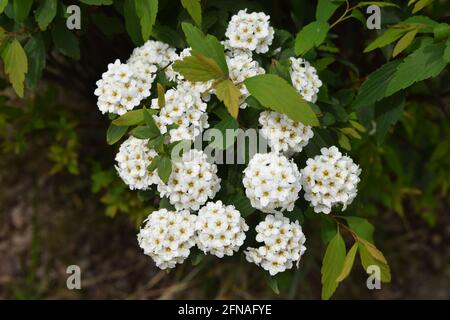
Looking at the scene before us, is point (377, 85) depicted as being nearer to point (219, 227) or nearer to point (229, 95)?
point (229, 95)

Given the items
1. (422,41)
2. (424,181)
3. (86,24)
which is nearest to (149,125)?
(86,24)

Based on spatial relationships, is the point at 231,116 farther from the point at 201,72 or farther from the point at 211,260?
the point at 211,260

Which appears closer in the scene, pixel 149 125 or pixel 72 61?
pixel 149 125

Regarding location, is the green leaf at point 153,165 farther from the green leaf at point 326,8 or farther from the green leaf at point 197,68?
the green leaf at point 326,8

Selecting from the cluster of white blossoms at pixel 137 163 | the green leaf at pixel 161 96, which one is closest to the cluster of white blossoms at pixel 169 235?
the cluster of white blossoms at pixel 137 163

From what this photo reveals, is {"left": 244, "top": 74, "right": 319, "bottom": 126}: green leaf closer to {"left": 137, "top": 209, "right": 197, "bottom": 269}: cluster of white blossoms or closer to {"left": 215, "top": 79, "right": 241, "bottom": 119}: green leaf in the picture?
{"left": 215, "top": 79, "right": 241, "bottom": 119}: green leaf
